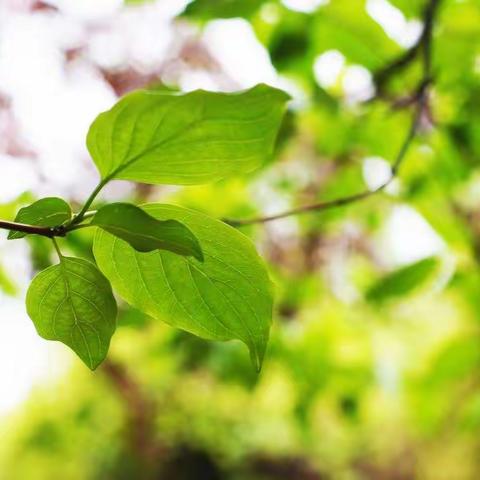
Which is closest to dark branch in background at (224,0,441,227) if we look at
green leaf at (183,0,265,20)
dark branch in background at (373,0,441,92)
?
dark branch in background at (373,0,441,92)

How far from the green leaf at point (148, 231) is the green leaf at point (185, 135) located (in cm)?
3

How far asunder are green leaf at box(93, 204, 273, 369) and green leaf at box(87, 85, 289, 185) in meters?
0.02

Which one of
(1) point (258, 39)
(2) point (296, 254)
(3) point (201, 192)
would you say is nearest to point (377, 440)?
(2) point (296, 254)

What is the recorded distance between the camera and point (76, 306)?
31 cm

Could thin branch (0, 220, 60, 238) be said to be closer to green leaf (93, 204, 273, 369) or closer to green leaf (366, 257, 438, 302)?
green leaf (93, 204, 273, 369)

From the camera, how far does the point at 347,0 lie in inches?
27.5

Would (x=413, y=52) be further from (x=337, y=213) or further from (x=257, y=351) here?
(x=257, y=351)

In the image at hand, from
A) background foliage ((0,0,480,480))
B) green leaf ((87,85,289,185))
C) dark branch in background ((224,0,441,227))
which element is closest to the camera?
green leaf ((87,85,289,185))

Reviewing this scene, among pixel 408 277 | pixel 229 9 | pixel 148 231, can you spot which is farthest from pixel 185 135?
pixel 408 277

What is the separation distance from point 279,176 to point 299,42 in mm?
679

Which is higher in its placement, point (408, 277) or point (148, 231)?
point (148, 231)

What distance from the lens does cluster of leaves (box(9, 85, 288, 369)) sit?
0.86 feet

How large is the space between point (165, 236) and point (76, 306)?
0.25 ft

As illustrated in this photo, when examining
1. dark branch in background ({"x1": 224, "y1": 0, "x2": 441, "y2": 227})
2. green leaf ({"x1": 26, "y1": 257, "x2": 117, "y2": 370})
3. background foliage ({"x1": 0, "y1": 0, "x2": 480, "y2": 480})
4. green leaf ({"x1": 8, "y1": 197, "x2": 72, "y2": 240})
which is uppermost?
green leaf ({"x1": 8, "y1": 197, "x2": 72, "y2": 240})
